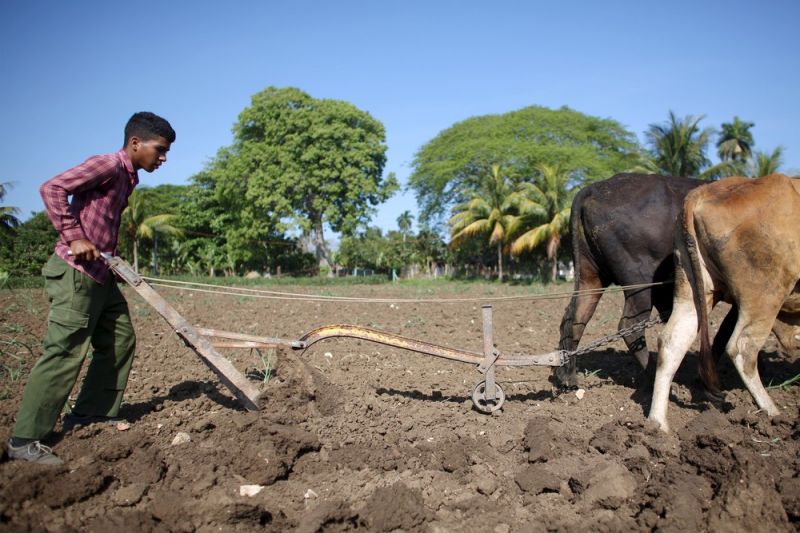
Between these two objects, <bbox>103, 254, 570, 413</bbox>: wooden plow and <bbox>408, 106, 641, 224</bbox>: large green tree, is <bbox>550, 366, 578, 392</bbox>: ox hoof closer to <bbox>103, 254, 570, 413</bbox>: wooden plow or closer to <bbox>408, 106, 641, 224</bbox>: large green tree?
<bbox>103, 254, 570, 413</bbox>: wooden plow

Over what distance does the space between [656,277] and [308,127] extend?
35.4 m

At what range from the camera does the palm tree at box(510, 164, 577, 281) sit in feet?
98.4

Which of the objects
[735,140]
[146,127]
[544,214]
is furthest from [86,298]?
[735,140]

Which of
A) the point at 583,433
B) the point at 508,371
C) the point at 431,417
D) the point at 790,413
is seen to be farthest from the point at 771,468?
the point at 508,371

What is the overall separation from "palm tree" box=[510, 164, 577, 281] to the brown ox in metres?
25.4

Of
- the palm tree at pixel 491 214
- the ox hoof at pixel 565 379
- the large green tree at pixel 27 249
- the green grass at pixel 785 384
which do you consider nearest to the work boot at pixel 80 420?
the ox hoof at pixel 565 379

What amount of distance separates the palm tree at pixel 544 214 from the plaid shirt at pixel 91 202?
89.0 ft

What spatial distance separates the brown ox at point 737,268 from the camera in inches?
166

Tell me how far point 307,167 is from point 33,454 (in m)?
35.6

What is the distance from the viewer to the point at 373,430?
414 cm

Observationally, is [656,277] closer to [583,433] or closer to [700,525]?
[583,433]

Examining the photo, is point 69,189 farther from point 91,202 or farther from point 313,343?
→ point 313,343

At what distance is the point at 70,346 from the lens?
3.61 metres

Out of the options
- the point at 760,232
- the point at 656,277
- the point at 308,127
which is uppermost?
the point at 308,127
